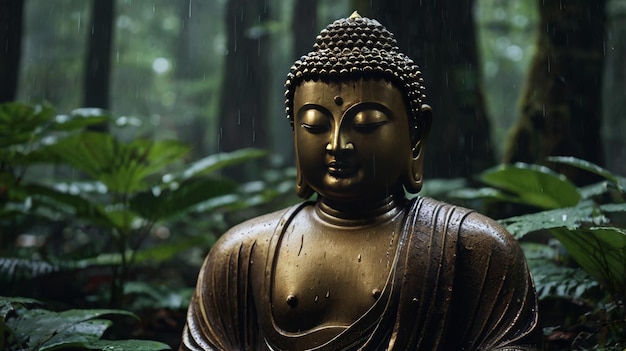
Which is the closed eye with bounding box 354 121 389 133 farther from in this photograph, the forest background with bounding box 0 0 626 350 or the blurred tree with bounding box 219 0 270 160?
the blurred tree with bounding box 219 0 270 160

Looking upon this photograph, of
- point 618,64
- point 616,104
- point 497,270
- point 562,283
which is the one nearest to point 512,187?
point 562,283

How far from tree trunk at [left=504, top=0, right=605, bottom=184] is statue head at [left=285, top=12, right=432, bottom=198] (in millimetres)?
2937

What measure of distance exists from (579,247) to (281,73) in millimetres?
20301

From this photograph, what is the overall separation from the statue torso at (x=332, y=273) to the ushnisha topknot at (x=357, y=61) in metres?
0.62

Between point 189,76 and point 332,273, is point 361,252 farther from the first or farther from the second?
point 189,76

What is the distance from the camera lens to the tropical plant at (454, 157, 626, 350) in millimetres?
4000

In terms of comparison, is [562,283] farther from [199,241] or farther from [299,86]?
[199,241]

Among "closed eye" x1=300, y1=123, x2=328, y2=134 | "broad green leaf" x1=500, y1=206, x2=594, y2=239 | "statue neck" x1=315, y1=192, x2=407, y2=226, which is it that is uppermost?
"closed eye" x1=300, y1=123, x2=328, y2=134

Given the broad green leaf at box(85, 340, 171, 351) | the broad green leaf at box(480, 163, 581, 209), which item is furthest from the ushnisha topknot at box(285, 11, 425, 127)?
the broad green leaf at box(480, 163, 581, 209)

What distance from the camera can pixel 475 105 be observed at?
6.82 m

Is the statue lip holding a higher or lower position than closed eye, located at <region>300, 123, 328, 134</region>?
lower

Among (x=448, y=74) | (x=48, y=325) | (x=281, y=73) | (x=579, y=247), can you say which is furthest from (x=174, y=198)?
(x=281, y=73)

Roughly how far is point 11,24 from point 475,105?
13.0 ft

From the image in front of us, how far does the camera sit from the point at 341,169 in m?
3.60
